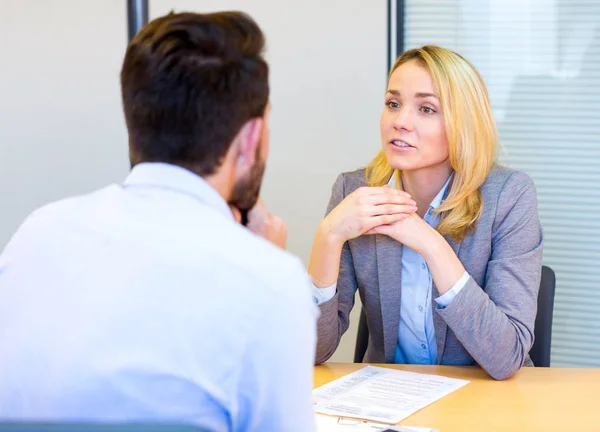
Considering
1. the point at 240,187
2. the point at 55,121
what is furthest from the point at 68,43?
the point at 240,187

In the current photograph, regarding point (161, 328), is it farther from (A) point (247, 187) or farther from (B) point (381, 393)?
(B) point (381, 393)

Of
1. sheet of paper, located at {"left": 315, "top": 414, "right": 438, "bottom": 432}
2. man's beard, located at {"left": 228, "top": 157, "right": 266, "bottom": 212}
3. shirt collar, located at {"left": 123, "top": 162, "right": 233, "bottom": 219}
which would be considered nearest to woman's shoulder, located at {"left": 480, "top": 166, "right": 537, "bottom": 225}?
sheet of paper, located at {"left": 315, "top": 414, "right": 438, "bottom": 432}

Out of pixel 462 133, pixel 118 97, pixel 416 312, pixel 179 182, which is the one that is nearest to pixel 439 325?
pixel 416 312

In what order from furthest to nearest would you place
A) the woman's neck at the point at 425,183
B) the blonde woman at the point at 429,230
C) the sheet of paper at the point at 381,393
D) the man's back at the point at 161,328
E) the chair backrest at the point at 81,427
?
the woman's neck at the point at 425,183
the blonde woman at the point at 429,230
the sheet of paper at the point at 381,393
the man's back at the point at 161,328
the chair backrest at the point at 81,427

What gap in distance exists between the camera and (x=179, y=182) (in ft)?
3.62

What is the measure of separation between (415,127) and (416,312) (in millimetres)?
484

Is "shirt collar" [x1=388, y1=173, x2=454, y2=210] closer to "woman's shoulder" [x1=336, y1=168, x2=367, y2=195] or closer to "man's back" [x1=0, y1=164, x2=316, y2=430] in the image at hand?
"woman's shoulder" [x1=336, y1=168, x2=367, y2=195]

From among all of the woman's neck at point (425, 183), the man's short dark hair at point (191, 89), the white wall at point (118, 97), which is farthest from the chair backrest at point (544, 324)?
the man's short dark hair at point (191, 89)

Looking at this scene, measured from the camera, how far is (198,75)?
3.64 feet

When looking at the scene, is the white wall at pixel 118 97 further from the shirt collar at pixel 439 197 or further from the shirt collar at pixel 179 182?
the shirt collar at pixel 179 182

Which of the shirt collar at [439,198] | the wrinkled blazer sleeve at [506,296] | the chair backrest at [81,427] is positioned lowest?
the wrinkled blazer sleeve at [506,296]

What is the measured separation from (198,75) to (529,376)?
118 cm

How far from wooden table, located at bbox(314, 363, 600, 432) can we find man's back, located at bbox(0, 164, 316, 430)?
646mm

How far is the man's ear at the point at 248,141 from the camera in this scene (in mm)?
1162
